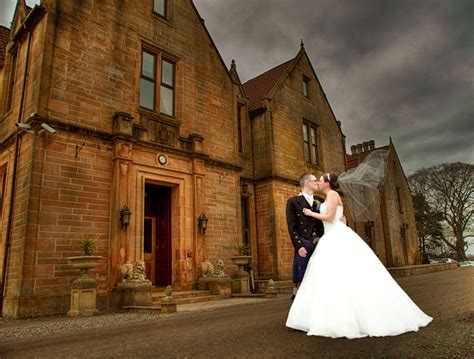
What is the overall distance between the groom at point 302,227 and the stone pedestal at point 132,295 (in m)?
5.44

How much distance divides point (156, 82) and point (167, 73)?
826mm

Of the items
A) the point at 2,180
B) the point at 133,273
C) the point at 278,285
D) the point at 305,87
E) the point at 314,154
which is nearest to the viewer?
the point at 133,273

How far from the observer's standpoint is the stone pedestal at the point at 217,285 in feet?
38.1

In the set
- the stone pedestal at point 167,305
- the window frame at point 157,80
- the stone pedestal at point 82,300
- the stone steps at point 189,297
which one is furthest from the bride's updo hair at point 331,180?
the window frame at point 157,80

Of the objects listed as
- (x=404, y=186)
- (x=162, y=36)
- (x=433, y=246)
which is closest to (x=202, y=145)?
(x=162, y=36)

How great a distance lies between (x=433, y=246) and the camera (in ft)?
132

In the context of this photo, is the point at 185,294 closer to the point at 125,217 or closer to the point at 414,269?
the point at 125,217

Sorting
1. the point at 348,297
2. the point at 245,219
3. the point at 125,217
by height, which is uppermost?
the point at 245,219

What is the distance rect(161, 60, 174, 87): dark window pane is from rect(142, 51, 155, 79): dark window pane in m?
0.42

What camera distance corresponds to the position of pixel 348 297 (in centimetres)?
411

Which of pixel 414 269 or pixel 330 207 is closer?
pixel 330 207

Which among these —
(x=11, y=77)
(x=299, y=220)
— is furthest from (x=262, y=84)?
(x=299, y=220)

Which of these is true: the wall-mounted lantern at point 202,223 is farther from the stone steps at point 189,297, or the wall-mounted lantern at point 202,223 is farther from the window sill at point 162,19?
the window sill at point 162,19

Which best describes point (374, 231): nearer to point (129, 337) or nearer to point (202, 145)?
point (202, 145)
